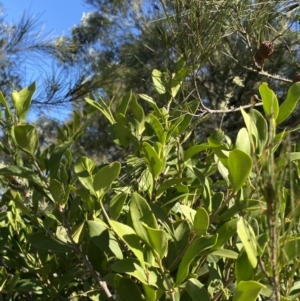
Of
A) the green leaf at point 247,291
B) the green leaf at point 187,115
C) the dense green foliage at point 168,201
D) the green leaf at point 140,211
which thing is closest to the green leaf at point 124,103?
the dense green foliage at point 168,201

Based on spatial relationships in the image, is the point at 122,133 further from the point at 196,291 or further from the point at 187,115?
the point at 196,291

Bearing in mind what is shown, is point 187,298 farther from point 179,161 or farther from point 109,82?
point 109,82

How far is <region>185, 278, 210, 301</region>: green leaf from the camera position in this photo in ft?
2.35

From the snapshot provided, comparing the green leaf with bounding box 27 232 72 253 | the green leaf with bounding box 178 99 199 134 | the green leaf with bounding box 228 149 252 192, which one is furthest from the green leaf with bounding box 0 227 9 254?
the green leaf with bounding box 228 149 252 192

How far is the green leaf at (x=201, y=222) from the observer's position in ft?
2.36

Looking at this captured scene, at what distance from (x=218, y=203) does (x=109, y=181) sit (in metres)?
0.19

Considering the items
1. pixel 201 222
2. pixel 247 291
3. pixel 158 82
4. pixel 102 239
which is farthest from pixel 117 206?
pixel 158 82

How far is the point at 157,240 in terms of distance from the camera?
68 cm

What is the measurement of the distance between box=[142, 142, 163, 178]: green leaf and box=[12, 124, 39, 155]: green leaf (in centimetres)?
18

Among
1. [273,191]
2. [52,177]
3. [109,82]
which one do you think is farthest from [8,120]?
[109,82]

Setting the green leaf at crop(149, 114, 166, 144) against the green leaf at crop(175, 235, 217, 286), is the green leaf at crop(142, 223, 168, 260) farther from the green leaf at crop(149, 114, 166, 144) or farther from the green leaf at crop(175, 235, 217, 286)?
the green leaf at crop(149, 114, 166, 144)

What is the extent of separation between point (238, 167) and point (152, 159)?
0.67 feet

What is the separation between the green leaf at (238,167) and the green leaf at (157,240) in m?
0.13

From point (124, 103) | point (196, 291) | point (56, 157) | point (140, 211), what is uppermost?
point (124, 103)
